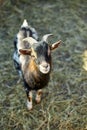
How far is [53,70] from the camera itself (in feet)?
13.5

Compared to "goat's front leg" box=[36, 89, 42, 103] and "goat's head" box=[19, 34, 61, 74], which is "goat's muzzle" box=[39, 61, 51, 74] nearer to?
"goat's head" box=[19, 34, 61, 74]

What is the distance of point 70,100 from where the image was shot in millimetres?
3758

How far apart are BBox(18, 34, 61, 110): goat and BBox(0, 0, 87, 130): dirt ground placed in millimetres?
186

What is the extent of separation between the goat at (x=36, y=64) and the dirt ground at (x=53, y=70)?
0.19 metres

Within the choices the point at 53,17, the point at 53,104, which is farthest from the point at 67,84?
the point at 53,17

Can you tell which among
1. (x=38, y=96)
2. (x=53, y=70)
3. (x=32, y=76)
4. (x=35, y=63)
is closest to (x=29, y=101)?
(x=38, y=96)

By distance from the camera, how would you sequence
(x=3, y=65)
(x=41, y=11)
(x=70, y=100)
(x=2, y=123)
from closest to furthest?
1. (x=2, y=123)
2. (x=70, y=100)
3. (x=3, y=65)
4. (x=41, y=11)

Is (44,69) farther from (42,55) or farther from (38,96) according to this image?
(38,96)

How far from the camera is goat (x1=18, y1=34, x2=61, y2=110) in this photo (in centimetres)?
305

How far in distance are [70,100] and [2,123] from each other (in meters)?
0.78

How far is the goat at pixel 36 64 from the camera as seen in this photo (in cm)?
305

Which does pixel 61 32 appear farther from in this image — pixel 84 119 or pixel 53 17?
pixel 84 119

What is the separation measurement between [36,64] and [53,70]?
994 mm

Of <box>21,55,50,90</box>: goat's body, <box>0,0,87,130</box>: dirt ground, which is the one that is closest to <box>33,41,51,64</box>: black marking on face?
<box>21,55,50,90</box>: goat's body
